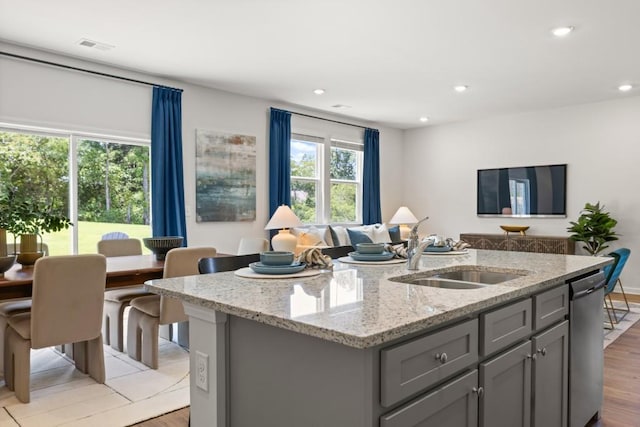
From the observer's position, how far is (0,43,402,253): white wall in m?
4.33

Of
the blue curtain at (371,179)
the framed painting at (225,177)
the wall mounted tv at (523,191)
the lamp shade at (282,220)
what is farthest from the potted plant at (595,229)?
the framed painting at (225,177)

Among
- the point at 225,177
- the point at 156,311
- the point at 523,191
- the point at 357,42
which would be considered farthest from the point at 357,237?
the point at 156,311

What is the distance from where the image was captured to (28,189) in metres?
4.48

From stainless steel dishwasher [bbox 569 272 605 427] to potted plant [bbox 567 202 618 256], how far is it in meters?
4.18

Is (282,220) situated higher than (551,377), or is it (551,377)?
(282,220)

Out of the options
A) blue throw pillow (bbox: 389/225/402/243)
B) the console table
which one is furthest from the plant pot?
the console table

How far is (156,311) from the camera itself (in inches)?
134

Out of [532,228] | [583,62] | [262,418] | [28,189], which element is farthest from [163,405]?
[532,228]

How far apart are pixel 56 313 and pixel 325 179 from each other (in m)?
4.99

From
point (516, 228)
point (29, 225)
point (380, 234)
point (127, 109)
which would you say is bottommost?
point (380, 234)

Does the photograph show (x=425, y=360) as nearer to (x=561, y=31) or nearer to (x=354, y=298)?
(x=354, y=298)

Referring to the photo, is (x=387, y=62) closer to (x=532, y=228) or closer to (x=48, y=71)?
(x=48, y=71)

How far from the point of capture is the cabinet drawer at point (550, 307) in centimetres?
188

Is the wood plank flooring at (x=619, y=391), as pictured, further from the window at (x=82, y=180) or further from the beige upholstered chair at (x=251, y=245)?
the window at (x=82, y=180)
